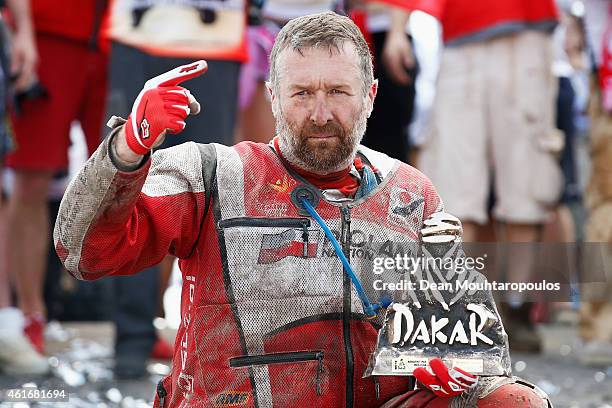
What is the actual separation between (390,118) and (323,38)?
2.87 metres

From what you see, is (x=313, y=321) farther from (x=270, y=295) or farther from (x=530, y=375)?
(x=530, y=375)

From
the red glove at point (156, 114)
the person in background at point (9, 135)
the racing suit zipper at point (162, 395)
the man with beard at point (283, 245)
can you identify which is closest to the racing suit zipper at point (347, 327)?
the man with beard at point (283, 245)

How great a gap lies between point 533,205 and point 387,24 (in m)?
1.04

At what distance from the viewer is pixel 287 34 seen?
3141 millimetres

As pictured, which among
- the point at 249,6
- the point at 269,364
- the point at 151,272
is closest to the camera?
the point at 269,364

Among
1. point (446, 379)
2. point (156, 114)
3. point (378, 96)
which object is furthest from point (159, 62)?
point (446, 379)

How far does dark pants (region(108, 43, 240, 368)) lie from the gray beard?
1958 millimetres

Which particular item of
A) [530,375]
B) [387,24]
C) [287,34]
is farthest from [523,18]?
[287,34]

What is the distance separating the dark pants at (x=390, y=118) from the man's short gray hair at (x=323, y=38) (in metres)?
2.66

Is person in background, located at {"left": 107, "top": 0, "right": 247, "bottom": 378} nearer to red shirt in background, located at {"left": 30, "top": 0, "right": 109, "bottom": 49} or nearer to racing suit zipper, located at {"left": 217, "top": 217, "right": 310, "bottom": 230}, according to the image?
red shirt in background, located at {"left": 30, "top": 0, "right": 109, "bottom": 49}

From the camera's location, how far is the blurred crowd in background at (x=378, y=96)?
521cm

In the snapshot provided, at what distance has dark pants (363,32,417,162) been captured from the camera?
230 inches

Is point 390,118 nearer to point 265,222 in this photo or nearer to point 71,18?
point 71,18

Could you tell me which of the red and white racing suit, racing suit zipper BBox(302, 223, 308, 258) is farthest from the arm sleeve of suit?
racing suit zipper BBox(302, 223, 308, 258)
